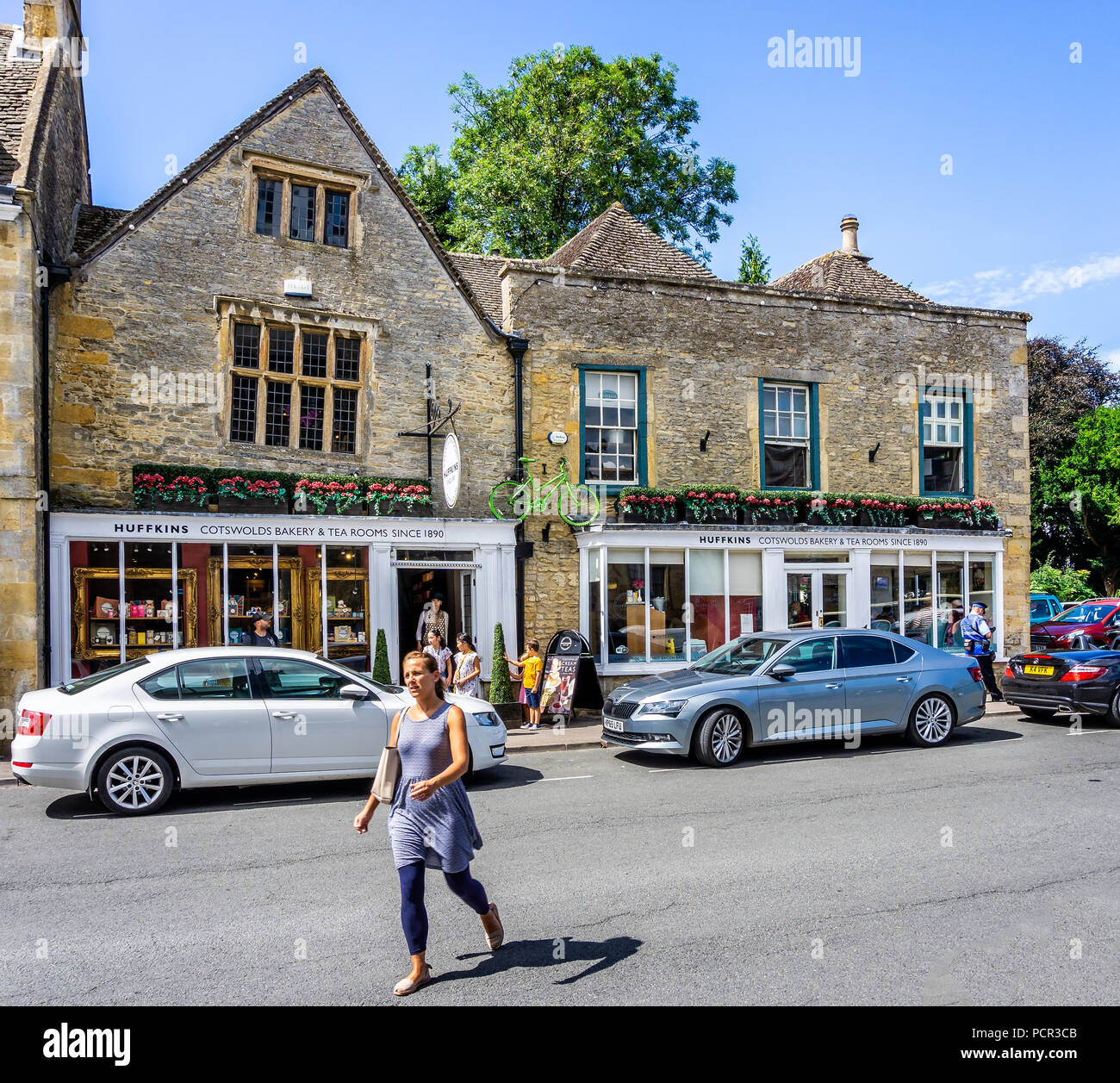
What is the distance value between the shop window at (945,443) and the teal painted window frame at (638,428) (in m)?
6.55

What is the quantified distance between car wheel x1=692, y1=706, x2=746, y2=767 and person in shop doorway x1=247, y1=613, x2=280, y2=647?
611 cm

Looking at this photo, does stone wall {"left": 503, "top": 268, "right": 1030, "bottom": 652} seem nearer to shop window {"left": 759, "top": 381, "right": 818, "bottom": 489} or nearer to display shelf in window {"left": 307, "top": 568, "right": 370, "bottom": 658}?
shop window {"left": 759, "top": 381, "right": 818, "bottom": 489}

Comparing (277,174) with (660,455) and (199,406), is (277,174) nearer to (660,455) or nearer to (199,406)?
(199,406)

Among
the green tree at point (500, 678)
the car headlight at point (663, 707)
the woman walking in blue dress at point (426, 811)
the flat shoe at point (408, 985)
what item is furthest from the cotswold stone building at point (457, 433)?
the flat shoe at point (408, 985)

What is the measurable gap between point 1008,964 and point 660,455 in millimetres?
12889

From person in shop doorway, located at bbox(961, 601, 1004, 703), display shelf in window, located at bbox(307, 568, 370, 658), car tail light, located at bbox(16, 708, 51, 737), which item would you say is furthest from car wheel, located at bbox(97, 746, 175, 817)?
person in shop doorway, located at bbox(961, 601, 1004, 703)

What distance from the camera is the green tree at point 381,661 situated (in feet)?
45.8

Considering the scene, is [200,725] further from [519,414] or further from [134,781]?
[519,414]

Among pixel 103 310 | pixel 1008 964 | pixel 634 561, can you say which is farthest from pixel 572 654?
pixel 1008 964

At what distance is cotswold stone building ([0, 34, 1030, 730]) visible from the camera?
530 inches

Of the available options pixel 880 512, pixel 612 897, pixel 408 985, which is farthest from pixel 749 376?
pixel 408 985

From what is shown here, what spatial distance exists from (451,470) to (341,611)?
293cm
